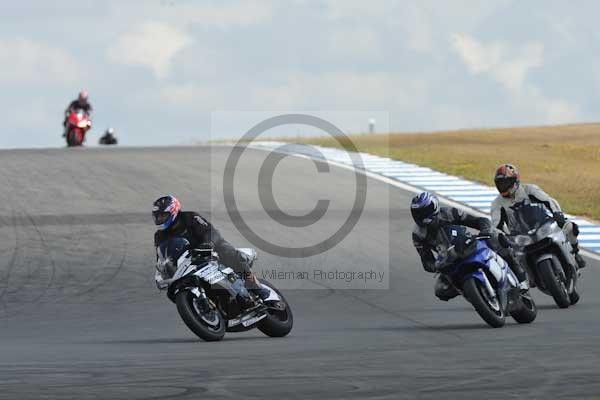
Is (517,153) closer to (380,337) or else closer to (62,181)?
(62,181)

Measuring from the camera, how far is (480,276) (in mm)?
14766

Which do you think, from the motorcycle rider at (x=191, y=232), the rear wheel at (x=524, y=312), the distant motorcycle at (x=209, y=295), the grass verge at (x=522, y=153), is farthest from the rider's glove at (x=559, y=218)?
the grass verge at (x=522, y=153)

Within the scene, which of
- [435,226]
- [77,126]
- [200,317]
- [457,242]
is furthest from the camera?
[77,126]

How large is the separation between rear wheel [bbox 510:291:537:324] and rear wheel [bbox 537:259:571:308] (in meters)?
1.52

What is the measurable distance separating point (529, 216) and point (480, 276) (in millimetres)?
2804

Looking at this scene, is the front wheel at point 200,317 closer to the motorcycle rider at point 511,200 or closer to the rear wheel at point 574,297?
the motorcycle rider at point 511,200

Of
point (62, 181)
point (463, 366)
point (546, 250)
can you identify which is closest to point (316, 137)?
point (62, 181)

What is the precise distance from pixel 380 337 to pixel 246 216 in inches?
527

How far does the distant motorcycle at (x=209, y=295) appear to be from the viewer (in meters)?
13.8

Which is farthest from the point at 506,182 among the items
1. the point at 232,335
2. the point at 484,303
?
the point at 232,335

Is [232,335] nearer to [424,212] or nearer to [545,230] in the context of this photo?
[424,212]

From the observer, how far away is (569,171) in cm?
3984

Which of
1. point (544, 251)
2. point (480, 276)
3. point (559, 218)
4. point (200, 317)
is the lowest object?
point (200, 317)

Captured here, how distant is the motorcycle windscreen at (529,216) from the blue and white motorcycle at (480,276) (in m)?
2.01
